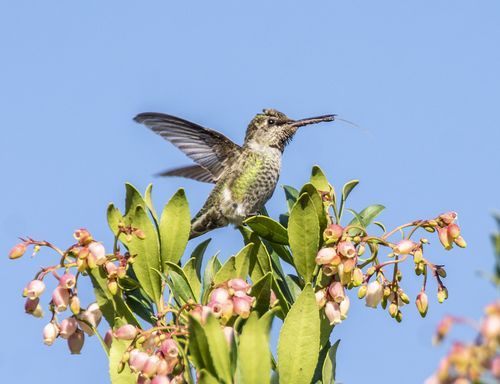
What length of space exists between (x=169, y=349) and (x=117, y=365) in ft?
1.39

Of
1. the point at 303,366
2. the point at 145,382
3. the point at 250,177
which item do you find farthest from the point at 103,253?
the point at 250,177

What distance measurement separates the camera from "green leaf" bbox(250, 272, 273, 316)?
137 inches

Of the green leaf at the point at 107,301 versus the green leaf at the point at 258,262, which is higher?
the green leaf at the point at 258,262

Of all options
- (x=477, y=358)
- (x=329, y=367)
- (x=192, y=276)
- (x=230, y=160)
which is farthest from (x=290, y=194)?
(x=477, y=358)

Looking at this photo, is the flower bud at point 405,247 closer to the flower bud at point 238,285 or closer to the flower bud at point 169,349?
the flower bud at point 238,285

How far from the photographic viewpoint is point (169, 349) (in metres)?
3.28

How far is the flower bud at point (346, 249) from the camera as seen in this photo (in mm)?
3498

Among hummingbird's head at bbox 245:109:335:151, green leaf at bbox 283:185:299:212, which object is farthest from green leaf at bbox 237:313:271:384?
hummingbird's head at bbox 245:109:335:151

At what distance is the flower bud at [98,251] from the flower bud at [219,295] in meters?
0.50

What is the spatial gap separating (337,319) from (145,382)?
79cm

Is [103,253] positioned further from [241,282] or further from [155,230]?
[241,282]

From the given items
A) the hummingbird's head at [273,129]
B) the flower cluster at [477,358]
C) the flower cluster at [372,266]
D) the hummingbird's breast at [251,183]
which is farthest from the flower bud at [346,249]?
the hummingbird's head at [273,129]

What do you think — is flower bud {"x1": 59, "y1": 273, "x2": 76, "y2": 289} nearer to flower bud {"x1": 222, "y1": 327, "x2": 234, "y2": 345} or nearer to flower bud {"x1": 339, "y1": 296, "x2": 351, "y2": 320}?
flower bud {"x1": 222, "y1": 327, "x2": 234, "y2": 345}

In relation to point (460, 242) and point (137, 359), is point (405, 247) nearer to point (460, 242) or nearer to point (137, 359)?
point (460, 242)
